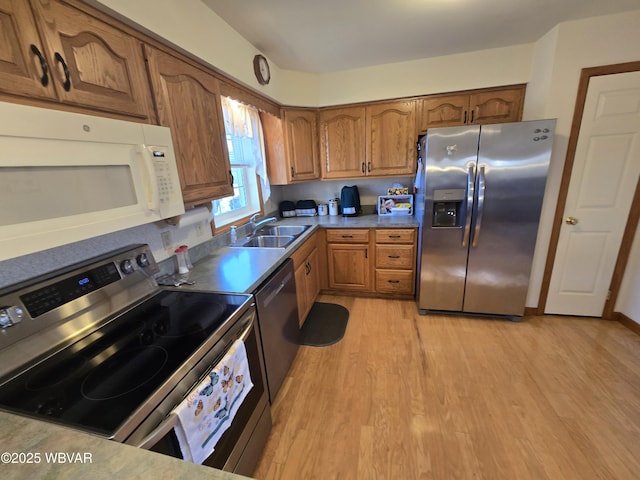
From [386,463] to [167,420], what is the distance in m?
1.15

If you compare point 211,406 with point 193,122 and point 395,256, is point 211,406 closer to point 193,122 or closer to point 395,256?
point 193,122

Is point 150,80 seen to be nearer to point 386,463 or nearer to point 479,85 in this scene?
point 386,463

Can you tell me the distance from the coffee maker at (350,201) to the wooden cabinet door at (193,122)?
5.12 feet

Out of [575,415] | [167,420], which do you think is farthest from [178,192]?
[575,415]

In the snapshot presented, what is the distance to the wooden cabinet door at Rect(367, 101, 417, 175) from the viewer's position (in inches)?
105

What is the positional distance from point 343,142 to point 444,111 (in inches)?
40.7

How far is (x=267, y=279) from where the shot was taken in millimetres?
1549

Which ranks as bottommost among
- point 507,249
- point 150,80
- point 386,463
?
point 386,463

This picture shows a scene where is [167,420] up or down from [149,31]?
down

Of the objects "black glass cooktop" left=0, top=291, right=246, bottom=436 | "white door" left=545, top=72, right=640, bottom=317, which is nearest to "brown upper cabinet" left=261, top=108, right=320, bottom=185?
"black glass cooktop" left=0, top=291, right=246, bottom=436

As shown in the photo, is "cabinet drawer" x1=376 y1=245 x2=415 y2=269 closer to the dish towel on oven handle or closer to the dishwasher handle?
the dishwasher handle

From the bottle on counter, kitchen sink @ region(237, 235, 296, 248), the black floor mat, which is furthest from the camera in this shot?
the bottle on counter

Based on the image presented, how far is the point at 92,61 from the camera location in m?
0.97

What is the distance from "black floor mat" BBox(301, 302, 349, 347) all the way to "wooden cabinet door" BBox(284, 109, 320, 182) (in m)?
1.43
